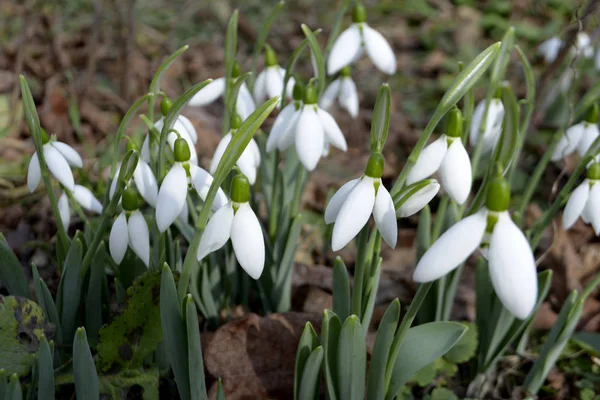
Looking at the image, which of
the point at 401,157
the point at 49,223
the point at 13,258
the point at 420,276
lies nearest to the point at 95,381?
the point at 13,258

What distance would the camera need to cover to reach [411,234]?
6.82 feet

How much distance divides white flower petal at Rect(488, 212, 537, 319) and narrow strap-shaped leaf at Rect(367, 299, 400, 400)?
0.26 metres

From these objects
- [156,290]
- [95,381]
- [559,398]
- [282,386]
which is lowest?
[559,398]

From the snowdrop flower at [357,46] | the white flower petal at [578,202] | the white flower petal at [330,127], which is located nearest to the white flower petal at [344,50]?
the snowdrop flower at [357,46]

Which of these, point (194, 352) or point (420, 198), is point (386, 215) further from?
point (194, 352)

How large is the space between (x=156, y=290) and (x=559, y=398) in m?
0.97

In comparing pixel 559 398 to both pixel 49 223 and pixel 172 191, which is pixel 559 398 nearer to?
pixel 172 191

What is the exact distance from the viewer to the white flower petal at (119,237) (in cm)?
110

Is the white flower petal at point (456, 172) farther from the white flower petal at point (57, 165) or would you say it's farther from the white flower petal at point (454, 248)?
the white flower petal at point (57, 165)

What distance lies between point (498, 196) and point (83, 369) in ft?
2.34

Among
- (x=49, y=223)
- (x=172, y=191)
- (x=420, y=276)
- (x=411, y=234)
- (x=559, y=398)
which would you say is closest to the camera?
(x=420, y=276)

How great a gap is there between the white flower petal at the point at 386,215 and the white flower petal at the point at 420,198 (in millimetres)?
33

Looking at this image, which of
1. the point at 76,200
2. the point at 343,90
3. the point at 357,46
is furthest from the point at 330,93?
the point at 76,200

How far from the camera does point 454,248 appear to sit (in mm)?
778
